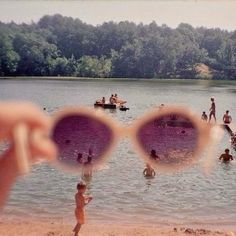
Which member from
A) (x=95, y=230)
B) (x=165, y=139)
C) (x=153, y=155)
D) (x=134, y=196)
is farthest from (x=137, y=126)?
(x=134, y=196)

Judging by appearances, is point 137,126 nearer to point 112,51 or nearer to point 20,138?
point 20,138

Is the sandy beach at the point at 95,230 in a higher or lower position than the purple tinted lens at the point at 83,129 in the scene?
lower

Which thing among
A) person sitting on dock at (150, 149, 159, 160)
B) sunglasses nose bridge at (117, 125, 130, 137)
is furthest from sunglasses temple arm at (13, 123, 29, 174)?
person sitting on dock at (150, 149, 159, 160)

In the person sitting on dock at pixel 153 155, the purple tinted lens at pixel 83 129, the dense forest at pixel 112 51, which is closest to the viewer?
the purple tinted lens at pixel 83 129

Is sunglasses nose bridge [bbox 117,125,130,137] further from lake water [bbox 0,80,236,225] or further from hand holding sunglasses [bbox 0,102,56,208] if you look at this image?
lake water [bbox 0,80,236,225]

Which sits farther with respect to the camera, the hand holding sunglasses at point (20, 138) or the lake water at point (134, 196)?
the lake water at point (134, 196)

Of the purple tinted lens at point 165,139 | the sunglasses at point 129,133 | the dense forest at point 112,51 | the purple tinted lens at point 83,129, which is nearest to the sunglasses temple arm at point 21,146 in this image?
the sunglasses at point 129,133

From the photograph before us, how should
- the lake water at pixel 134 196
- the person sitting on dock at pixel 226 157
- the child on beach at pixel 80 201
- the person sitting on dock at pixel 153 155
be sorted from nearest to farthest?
the person sitting on dock at pixel 153 155, the child on beach at pixel 80 201, the lake water at pixel 134 196, the person sitting on dock at pixel 226 157

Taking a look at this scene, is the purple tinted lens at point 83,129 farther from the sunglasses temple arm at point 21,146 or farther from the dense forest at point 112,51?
the dense forest at point 112,51
